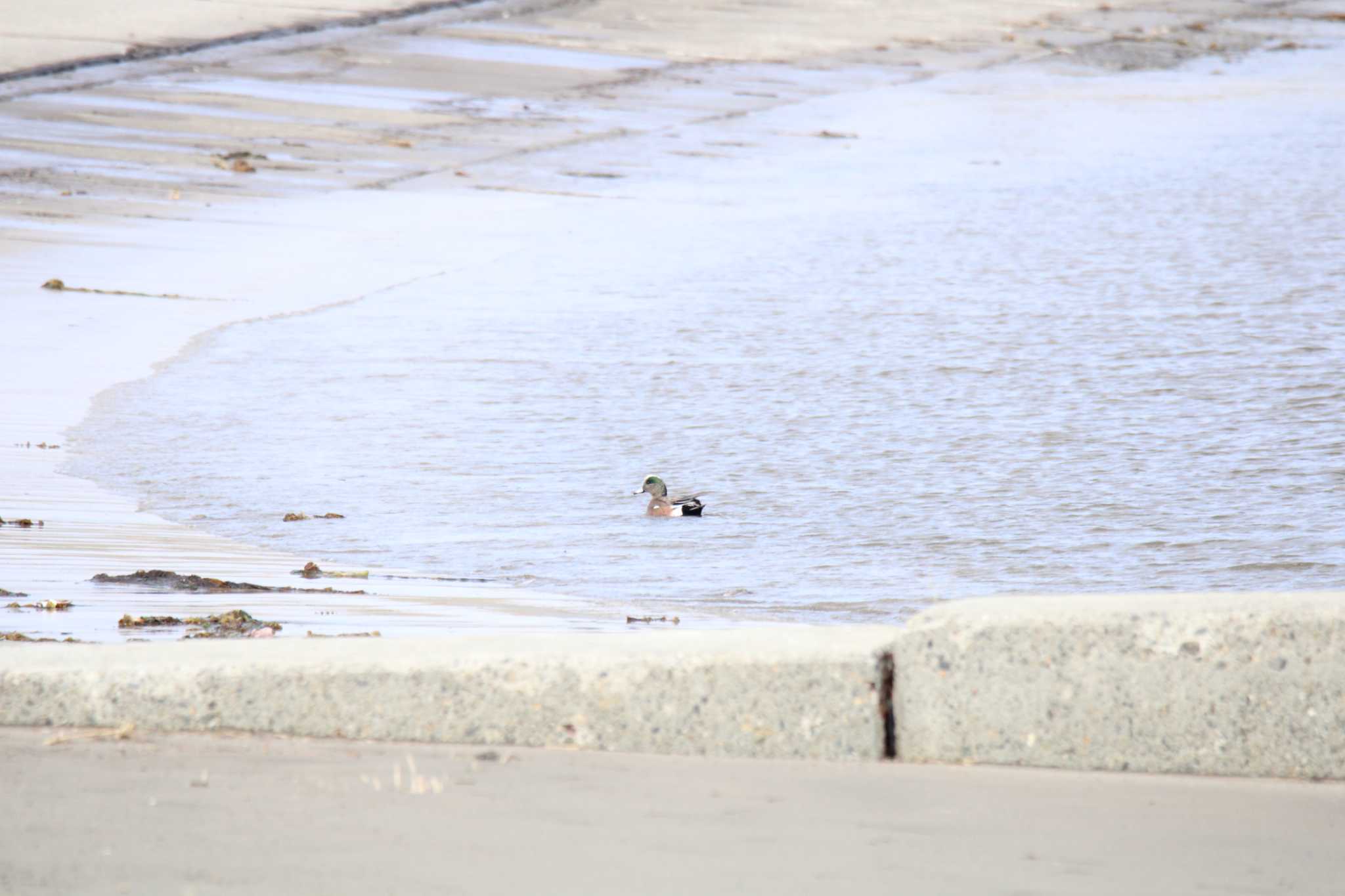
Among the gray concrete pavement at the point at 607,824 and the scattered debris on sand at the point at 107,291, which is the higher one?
the gray concrete pavement at the point at 607,824

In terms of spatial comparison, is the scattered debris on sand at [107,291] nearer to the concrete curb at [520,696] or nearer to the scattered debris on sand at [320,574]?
the scattered debris on sand at [320,574]

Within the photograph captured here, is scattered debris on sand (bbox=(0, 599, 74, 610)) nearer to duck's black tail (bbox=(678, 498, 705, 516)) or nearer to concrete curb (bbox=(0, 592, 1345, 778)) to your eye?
concrete curb (bbox=(0, 592, 1345, 778))

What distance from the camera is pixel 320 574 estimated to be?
708cm

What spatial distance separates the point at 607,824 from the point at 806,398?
6674mm

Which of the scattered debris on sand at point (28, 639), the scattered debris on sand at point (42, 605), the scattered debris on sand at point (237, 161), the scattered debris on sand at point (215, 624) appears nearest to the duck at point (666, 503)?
the scattered debris on sand at point (215, 624)

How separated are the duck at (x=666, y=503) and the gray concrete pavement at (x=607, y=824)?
12.9 feet

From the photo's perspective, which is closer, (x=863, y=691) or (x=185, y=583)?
(x=863, y=691)

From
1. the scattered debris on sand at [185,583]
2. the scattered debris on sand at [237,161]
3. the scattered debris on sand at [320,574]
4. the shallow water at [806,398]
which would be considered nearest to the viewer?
the scattered debris on sand at [185,583]

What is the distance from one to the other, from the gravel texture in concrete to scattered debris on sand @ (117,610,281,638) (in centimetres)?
199

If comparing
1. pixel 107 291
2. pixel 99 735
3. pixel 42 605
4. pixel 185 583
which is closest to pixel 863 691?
pixel 99 735

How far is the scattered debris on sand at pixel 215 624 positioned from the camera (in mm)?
5711

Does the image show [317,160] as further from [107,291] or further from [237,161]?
[107,291]

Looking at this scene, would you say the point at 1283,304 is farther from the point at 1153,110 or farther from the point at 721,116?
the point at 1153,110

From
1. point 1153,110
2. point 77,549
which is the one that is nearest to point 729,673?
point 77,549
